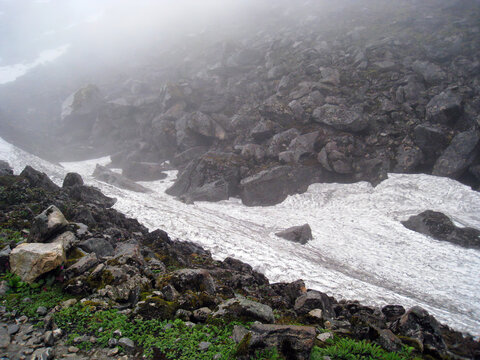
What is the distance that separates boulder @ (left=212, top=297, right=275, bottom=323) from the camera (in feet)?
19.9

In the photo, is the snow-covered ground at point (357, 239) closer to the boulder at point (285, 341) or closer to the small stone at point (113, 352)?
the boulder at point (285, 341)

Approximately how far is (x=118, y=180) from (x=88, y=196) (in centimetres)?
1157

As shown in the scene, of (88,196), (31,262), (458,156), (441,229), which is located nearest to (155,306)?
(31,262)

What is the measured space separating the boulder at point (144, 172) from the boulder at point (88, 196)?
12831 mm

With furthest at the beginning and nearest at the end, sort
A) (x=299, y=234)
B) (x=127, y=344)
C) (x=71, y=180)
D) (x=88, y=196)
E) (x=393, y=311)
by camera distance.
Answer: (x=71, y=180)
(x=88, y=196)
(x=299, y=234)
(x=393, y=311)
(x=127, y=344)

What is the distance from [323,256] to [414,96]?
20469 millimetres

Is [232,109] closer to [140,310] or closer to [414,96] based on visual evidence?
[414,96]

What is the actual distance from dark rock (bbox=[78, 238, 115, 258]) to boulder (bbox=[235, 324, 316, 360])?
21.3ft

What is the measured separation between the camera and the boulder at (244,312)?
19.9 feet

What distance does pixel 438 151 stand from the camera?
2275 cm

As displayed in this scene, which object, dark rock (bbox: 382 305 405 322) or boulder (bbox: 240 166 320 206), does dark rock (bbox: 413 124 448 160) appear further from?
dark rock (bbox: 382 305 405 322)

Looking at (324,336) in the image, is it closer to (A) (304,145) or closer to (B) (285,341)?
(B) (285,341)

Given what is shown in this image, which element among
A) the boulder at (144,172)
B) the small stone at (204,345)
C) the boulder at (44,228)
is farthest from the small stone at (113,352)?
the boulder at (144,172)

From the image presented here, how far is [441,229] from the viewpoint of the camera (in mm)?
17547
